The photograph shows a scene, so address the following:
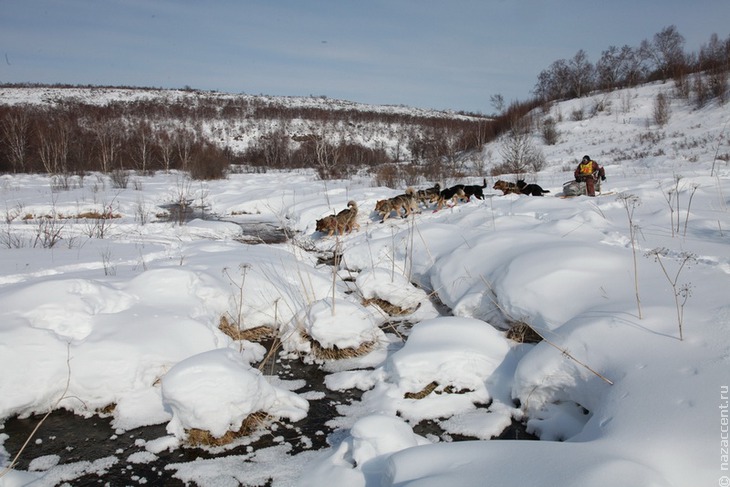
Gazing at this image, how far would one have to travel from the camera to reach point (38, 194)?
16.2 m

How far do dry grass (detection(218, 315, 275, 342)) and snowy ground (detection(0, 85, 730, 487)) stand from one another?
8 centimetres

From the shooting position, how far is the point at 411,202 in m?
10.2

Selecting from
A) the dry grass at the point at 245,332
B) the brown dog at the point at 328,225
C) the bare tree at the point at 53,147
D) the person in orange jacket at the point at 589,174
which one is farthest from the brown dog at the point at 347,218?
the bare tree at the point at 53,147

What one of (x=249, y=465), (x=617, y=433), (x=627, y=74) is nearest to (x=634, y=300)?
(x=617, y=433)

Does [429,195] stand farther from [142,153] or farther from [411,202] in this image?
[142,153]

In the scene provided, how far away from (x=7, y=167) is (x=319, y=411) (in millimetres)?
30223

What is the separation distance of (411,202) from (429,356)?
6939mm

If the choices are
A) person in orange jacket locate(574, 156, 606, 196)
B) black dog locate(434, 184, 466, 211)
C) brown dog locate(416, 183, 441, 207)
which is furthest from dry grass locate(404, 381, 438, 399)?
person in orange jacket locate(574, 156, 606, 196)

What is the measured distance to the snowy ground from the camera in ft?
6.95

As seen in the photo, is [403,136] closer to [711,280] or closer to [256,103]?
[256,103]

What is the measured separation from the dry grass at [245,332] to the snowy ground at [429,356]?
77mm

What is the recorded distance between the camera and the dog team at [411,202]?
9820 mm

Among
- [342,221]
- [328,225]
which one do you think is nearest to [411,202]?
[342,221]

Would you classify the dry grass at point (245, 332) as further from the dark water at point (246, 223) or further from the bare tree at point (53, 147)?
the bare tree at point (53, 147)
